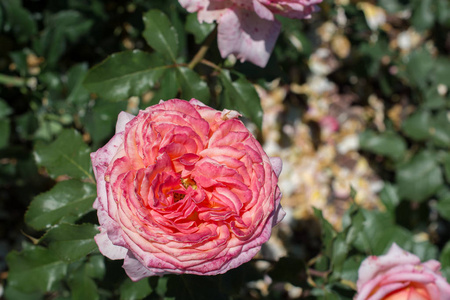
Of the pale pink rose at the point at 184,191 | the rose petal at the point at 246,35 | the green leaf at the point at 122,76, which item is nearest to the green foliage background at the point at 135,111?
the green leaf at the point at 122,76

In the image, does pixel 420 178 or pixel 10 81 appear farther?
pixel 420 178

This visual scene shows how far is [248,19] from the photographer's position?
97 centimetres

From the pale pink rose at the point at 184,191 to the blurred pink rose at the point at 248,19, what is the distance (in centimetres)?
27

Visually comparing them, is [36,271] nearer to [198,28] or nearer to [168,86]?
[168,86]

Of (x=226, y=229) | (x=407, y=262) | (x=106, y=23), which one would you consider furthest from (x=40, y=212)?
(x=106, y=23)

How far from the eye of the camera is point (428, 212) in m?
2.19

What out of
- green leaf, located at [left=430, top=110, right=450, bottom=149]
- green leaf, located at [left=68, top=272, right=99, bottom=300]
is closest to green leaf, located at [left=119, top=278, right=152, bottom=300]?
green leaf, located at [left=68, top=272, right=99, bottom=300]

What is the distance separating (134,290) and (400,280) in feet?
1.95

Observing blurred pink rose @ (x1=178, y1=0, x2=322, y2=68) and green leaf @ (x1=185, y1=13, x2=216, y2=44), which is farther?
green leaf @ (x1=185, y1=13, x2=216, y2=44)

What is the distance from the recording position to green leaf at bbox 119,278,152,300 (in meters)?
1.01

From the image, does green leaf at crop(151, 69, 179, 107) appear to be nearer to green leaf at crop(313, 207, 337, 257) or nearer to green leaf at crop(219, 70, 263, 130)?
green leaf at crop(219, 70, 263, 130)

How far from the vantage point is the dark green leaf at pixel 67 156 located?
3.53 feet

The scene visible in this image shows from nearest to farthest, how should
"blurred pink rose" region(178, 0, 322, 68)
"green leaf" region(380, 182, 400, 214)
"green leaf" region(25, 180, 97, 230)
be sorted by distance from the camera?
"blurred pink rose" region(178, 0, 322, 68), "green leaf" region(25, 180, 97, 230), "green leaf" region(380, 182, 400, 214)

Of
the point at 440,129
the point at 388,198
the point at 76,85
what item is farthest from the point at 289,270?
the point at 440,129
